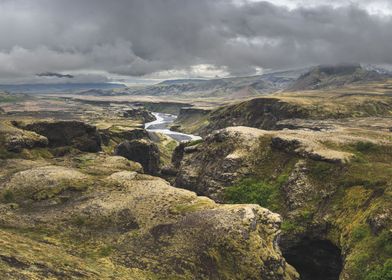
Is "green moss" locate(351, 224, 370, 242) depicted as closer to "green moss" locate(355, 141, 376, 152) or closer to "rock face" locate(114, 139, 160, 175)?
"green moss" locate(355, 141, 376, 152)

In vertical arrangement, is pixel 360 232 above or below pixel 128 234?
below

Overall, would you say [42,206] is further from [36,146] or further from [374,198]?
[374,198]

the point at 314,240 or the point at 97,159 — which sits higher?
the point at 97,159

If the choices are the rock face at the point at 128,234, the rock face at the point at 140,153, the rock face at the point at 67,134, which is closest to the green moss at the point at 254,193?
the rock face at the point at 128,234

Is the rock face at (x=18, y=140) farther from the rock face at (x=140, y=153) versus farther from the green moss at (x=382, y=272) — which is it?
the green moss at (x=382, y=272)

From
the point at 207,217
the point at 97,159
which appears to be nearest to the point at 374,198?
the point at 207,217

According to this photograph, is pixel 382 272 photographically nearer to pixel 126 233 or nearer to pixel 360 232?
pixel 360 232

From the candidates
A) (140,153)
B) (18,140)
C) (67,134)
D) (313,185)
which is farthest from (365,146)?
(67,134)

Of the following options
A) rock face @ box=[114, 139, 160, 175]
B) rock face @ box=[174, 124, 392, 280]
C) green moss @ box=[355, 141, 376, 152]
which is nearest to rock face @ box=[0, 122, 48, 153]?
rock face @ box=[114, 139, 160, 175]
